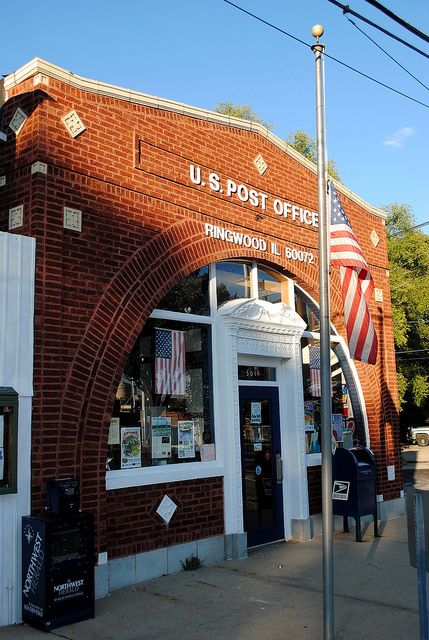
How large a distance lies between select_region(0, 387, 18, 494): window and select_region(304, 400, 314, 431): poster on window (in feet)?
18.6

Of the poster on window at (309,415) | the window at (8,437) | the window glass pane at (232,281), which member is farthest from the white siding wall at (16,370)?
the poster on window at (309,415)

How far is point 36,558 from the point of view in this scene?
6137 millimetres

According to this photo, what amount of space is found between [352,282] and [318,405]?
471cm

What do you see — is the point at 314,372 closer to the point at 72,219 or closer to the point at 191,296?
the point at 191,296

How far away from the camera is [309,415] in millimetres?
11000

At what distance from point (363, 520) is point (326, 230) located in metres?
7.32

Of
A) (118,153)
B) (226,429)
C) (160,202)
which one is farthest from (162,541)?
(118,153)

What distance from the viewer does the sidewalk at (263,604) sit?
5.95 metres

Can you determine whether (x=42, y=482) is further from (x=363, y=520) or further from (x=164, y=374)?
(x=363, y=520)

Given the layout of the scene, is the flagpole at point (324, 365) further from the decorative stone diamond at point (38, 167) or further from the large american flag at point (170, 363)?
the large american flag at point (170, 363)

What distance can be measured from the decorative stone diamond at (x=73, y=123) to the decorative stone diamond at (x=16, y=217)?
3.59ft

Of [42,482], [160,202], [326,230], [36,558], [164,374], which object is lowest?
[36,558]

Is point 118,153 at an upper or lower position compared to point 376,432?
upper

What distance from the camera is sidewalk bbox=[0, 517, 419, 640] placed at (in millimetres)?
5949
